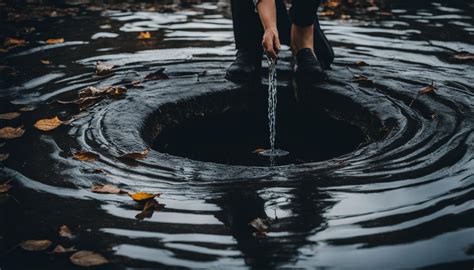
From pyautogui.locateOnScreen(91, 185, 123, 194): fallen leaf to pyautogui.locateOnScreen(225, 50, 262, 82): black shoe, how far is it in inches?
67.8

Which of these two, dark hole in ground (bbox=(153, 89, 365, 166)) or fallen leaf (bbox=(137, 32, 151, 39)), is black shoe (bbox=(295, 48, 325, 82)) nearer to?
dark hole in ground (bbox=(153, 89, 365, 166))

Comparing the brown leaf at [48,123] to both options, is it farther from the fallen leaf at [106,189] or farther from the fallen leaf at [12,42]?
the fallen leaf at [12,42]

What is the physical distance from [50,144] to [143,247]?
1201 millimetres

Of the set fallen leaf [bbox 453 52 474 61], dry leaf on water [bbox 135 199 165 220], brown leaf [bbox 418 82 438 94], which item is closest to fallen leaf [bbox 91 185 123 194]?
dry leaf on water [bbox 135 199 165 220]

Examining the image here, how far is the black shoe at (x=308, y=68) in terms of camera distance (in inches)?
148

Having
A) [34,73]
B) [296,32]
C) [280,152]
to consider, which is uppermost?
[296,32]

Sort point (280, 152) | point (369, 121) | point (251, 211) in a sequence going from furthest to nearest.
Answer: point (280, 152)
point (369, 121)
point (251, 211)

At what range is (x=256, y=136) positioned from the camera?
12.5 ft

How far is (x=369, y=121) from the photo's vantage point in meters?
3.29

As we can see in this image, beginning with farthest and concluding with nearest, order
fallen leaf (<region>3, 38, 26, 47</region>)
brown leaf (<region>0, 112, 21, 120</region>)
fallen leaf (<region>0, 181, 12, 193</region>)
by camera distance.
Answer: fallen leaf (<region>3, 38, 26, 47</region>), brown leaf (<region>0, 112, 21, 120</region>), fallen leaf (<region>0, 181, 12, 193</region>)

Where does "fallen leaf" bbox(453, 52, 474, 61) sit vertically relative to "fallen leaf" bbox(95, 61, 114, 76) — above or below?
below

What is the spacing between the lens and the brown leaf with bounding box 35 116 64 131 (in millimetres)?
2988

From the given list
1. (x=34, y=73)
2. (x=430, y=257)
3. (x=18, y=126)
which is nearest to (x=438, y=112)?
(x=430, y=257)

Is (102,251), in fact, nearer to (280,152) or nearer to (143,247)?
(143,247)
